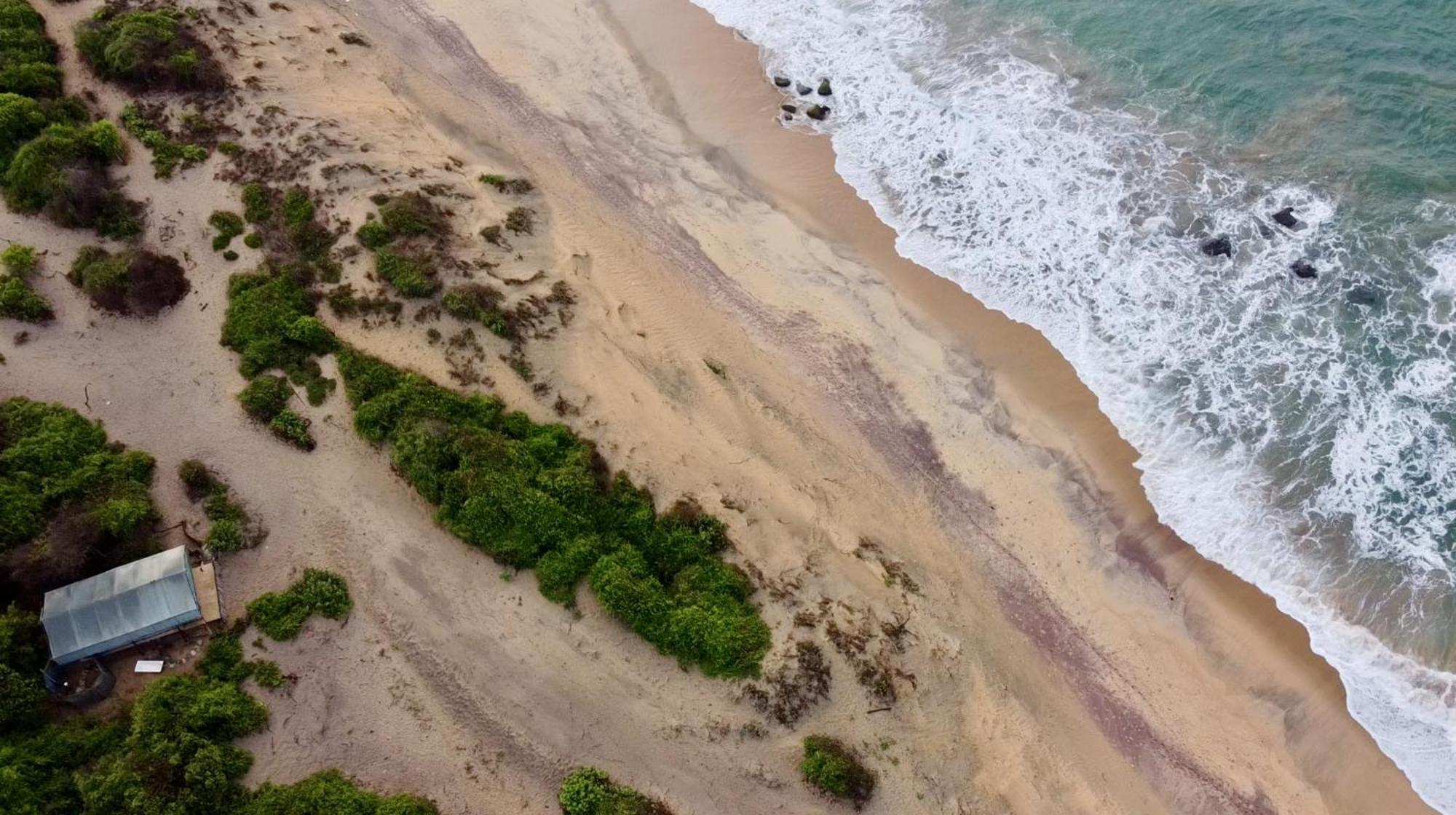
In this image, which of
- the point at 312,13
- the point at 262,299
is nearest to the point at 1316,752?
the point at 262,299

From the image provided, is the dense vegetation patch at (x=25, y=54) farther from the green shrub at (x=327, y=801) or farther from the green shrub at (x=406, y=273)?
the green shrub at (x=327, y=801)

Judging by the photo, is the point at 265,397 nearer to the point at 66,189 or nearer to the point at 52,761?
the point at 52,761

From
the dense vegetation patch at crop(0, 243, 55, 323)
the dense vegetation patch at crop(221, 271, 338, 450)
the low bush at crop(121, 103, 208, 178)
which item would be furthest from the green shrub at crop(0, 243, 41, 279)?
the dense vegetation patch at crop(221, 271, 338, 450)

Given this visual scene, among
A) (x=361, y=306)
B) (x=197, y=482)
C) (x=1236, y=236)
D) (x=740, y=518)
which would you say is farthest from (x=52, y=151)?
(x=1236, y=236)

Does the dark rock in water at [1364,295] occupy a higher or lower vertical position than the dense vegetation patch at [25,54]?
higher

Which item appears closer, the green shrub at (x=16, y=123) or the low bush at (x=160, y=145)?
the green shrub at (x=16, y=123)

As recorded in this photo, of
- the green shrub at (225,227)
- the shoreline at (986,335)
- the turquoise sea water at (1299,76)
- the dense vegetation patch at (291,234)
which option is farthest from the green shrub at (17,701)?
the turquoise sea water at (1299,76)
